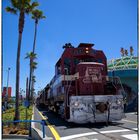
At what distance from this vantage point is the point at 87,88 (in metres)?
14.0

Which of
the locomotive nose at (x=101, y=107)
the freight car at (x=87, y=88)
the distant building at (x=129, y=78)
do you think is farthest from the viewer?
the distant building at (x=129, y=78)

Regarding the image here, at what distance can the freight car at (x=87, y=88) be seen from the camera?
42.4 ft

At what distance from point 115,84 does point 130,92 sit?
1401cm

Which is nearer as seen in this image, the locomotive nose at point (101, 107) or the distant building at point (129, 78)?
the locomotive nose at point (101, 107)

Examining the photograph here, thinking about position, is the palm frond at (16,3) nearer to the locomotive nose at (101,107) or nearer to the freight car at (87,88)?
the freight car at (87,88)

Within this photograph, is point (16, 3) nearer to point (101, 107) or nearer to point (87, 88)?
point (87, 88)

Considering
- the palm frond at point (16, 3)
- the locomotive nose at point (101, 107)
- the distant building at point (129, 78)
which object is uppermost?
the palm frond at point (16, 3)

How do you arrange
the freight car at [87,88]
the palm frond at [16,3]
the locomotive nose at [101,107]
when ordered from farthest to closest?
the palm frond at [16,3]
the locomotive nose at [101,107]
the freight car at [87,88]

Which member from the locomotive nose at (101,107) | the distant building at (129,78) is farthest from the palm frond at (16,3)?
the distant building at (129,78)

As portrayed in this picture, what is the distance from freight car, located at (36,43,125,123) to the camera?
1294 centimetres

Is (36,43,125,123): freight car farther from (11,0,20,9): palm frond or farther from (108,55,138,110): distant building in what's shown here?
(108,55,138,110): distant building

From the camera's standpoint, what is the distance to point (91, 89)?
45.9 ft

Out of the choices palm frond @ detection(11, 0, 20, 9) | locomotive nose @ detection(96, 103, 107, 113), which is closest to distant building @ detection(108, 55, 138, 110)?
palm frond @ detection(11, 0, 20, 9)

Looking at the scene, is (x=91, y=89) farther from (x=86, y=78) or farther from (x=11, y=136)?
(x=11, y=136)
